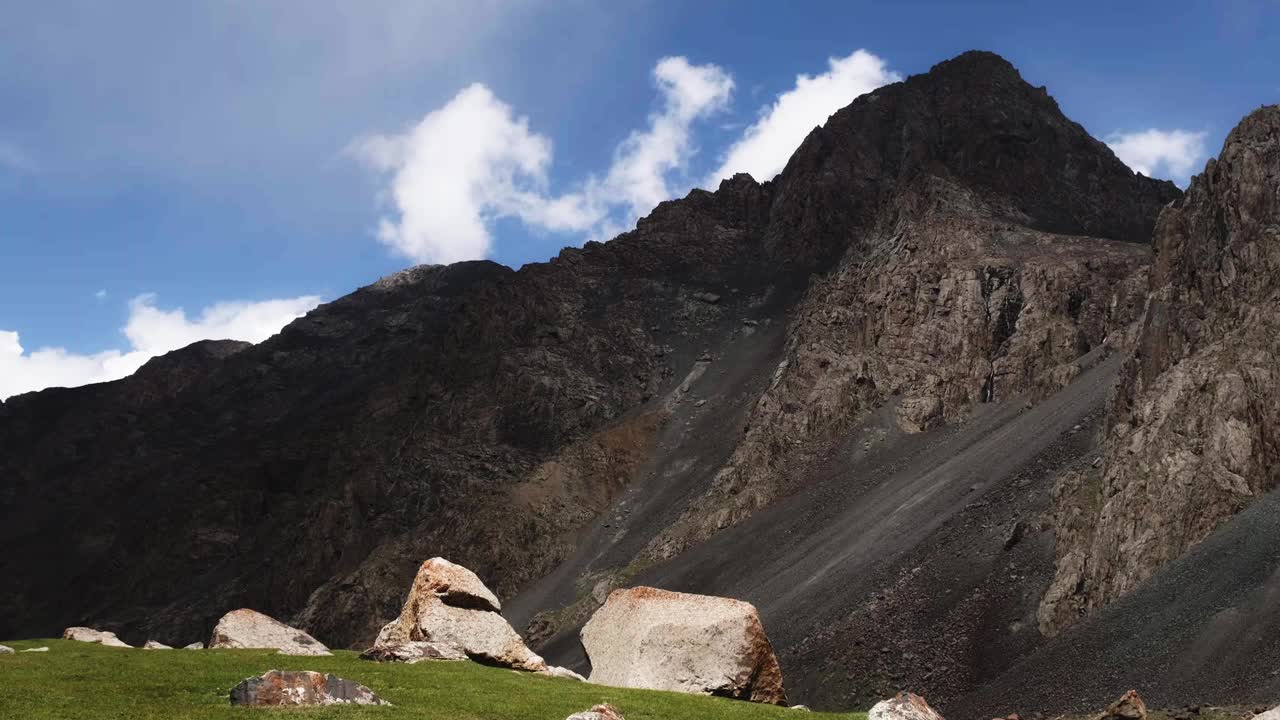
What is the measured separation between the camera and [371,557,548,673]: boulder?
120 feet

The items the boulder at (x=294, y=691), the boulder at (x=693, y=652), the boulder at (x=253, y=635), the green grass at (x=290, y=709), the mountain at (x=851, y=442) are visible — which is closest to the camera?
the green grass at (x=290, y=709)

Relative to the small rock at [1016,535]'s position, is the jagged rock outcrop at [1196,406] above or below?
above

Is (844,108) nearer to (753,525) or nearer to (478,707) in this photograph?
(753,525)

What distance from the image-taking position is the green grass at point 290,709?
24.0m

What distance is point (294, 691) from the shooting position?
80.8 ft

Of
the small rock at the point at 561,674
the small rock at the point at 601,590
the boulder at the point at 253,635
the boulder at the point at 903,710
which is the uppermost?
the boulder at the point at 253,635

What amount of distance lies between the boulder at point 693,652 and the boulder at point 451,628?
11.5 feet

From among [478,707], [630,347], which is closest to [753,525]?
[630,347]

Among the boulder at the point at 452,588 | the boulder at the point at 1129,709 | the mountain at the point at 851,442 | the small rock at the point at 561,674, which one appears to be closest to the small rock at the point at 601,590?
the mountain at the point at 851,442

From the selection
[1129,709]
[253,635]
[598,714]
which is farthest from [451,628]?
[1129,709]

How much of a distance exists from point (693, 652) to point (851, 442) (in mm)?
80107

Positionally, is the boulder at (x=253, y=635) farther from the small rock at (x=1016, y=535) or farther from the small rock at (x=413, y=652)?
the small rock at (x=1016, y=535)

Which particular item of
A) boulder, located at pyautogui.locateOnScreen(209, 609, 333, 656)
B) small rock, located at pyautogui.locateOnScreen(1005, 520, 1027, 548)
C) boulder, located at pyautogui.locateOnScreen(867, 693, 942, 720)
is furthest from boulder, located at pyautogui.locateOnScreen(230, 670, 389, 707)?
small rock, located at pyautogui.locateOnScreen(1005, 520, 1027, 548)

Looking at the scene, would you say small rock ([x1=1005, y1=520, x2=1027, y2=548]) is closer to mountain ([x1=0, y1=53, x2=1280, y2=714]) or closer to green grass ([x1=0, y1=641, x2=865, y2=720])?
mountain ([x1=0, y1=53, x2=1280, y2=714])
